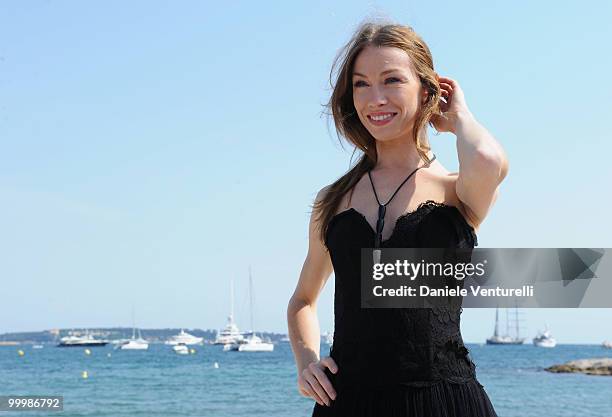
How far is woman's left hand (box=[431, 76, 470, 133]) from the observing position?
2070 mm

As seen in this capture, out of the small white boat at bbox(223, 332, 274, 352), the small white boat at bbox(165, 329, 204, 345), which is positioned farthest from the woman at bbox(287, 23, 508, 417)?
the small white boat at bbox(165, 329, 204, 345)

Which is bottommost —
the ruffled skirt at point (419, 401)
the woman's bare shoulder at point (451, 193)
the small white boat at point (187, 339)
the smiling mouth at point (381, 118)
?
the small white boat at point (187, 339)

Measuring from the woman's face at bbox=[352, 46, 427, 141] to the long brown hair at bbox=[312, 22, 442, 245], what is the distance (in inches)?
0.7

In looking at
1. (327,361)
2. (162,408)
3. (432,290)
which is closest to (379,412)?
(327,361)

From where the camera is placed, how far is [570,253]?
363 cm

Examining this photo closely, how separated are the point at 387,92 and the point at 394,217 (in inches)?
11.5

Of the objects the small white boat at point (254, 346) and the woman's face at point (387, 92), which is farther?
the small white boat at point (254, 346)

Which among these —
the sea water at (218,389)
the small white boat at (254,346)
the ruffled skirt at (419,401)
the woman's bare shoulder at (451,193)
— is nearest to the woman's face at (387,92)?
the woman's bare shoulder at (451,193)

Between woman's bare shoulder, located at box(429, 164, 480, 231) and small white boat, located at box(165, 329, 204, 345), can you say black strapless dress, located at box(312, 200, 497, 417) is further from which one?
small white boat, located at box(165, 329, 204, 345)

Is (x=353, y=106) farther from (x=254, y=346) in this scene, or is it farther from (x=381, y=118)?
(x=254, y=346)

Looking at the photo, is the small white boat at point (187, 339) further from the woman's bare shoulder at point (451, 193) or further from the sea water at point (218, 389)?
the woman's bare shoulder at point (451, 193)

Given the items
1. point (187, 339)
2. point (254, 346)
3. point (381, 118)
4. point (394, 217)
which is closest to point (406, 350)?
point (394, 217)

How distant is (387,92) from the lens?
2.06m

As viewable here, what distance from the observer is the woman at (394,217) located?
1.92m
